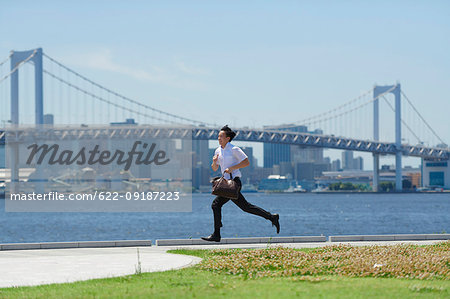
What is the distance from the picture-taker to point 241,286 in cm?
673

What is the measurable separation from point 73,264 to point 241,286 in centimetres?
296

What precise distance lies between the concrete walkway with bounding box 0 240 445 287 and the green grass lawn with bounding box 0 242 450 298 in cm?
50

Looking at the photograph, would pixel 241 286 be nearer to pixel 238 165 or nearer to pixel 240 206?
pixel 240 206

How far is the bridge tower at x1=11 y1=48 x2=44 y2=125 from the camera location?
56.4 meters

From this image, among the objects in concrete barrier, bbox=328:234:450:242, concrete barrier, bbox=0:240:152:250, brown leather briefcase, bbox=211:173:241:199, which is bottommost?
concrete barrier, bbox=328:234:450:242

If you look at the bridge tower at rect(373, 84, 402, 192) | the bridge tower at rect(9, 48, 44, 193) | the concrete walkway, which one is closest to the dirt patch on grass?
the concrete walkway

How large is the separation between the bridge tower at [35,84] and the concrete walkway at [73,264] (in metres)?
45.6

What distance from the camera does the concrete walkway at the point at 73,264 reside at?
304 inches

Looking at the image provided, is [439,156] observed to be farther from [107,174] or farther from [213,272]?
[213,272]

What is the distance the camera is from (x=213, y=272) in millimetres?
7832

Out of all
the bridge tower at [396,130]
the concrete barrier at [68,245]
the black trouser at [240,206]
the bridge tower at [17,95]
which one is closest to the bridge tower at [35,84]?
the bridge tower at [17,95]

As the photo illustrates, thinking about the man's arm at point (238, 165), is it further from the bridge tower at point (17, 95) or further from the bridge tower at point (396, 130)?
the bridge tower at point (396, 130)

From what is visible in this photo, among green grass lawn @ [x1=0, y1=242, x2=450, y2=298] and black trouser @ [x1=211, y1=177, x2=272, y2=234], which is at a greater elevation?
black trouser @ [x1=211, y1=177, x2=272, y2=234]

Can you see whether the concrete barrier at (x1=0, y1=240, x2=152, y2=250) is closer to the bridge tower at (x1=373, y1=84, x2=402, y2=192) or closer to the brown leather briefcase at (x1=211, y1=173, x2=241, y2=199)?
the brown leather briefcase at (x1=211, y1=173, x2=241, y2=199)
